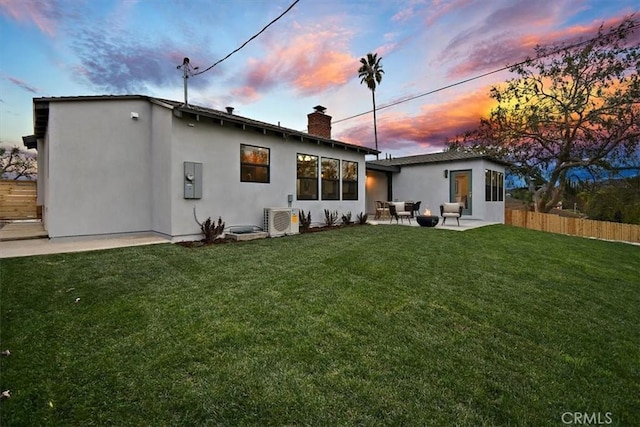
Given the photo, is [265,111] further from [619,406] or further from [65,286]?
[619,406]

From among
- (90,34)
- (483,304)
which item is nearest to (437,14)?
(483,304)

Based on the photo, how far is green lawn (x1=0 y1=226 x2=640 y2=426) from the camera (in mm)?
1730

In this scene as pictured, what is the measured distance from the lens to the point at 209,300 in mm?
3334

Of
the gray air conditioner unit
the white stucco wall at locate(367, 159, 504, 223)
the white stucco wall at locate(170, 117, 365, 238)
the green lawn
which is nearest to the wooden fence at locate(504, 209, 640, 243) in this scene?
the white stucco wall at locate(367, 159, 504, 223)

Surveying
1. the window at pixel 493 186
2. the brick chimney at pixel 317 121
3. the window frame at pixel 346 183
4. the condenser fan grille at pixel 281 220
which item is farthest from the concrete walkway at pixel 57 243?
the window at pixel 493 186

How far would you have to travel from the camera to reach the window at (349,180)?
1143cm

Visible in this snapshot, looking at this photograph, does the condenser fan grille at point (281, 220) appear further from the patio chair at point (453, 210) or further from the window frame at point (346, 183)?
the patio chair at point (453, 210)

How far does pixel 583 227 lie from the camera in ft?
47.8

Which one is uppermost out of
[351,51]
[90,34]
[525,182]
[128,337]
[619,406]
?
[351,51]

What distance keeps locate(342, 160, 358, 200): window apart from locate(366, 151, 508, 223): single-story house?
2.50 metres

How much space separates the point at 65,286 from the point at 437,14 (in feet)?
36.4

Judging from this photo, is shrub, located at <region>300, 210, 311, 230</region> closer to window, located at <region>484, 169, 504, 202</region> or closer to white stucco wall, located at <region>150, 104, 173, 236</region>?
white stucco wall, located at <region>150, 104, 173, 236</region>

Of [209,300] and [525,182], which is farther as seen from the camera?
[525,182]

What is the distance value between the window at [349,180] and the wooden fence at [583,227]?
988 centimetres
